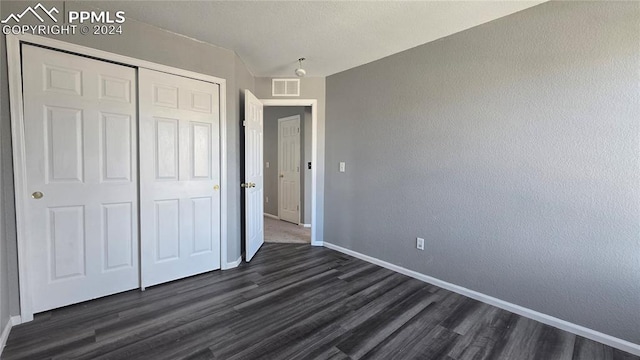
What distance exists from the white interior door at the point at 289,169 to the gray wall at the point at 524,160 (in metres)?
2.45

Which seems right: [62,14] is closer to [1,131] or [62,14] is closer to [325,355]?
[1,131]

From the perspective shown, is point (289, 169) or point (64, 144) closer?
point (64, 144)

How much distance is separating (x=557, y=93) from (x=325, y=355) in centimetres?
244

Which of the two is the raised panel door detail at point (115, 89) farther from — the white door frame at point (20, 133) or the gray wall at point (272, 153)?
the gray wall at point (272, 153)

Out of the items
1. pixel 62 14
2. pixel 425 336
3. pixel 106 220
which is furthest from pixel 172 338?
pixel 62 14

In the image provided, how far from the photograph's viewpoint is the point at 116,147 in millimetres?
2289

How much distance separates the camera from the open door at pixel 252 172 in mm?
3123

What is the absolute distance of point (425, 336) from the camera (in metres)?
1.86

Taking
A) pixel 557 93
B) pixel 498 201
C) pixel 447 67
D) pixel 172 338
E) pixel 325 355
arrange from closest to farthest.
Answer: pixel 325 355 < pixel 172 338 < pixel 557 93 < pixel 498 201 < pixel 447 67

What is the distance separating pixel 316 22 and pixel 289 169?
3.50 meters

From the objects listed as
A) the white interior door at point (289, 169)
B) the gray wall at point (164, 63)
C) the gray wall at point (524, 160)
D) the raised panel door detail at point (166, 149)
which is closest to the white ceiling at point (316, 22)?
the gray wall at point (164, 63)

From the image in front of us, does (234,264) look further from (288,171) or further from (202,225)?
(288,171)

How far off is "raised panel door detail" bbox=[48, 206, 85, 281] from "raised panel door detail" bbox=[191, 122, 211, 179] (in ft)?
3.13

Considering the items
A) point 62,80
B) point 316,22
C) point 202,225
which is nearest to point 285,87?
point 316,22
